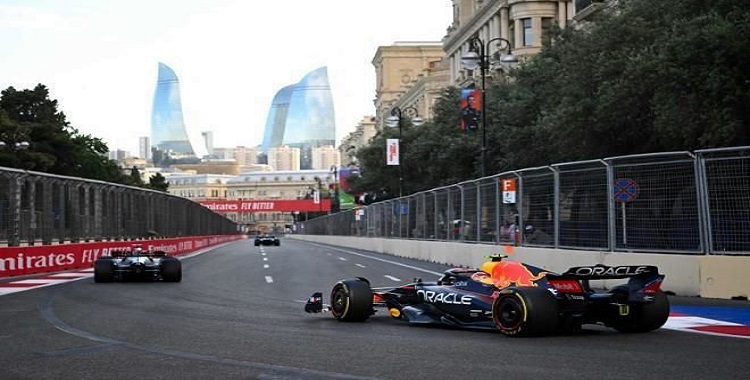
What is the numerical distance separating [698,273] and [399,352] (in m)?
8.07

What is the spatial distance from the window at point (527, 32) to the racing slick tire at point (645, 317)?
231 feet

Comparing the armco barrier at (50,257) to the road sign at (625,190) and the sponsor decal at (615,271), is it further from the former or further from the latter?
the sponsor decal at (615,271)

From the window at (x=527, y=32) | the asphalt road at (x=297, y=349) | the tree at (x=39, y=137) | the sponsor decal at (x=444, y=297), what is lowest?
the asphalt road at (x=297, y=349)

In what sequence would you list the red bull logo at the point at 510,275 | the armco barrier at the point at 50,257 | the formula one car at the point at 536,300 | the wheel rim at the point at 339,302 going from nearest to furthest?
the formula one car at the point at 536,300 → the red bull logo at the point at 510,275 → the wheel rim at the point at 339,302 → the armco barrier at the point at 50,257

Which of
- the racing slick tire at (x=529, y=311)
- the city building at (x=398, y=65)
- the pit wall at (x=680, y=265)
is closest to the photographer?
the racing slick tire at (x=529, y=311)

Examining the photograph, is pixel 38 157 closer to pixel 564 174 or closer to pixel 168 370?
pixel 564 174

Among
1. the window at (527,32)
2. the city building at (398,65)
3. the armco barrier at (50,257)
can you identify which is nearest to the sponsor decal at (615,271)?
the armco barrier at (50,257)

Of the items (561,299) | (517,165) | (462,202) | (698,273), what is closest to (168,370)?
(561,299)

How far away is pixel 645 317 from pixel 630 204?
22.4ft

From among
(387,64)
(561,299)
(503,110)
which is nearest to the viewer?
(561,299)

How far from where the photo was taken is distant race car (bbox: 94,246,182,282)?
20.6 meters

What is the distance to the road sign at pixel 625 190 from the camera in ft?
55.5

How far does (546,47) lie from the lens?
49.0 metres

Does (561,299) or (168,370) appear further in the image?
(561,299)
